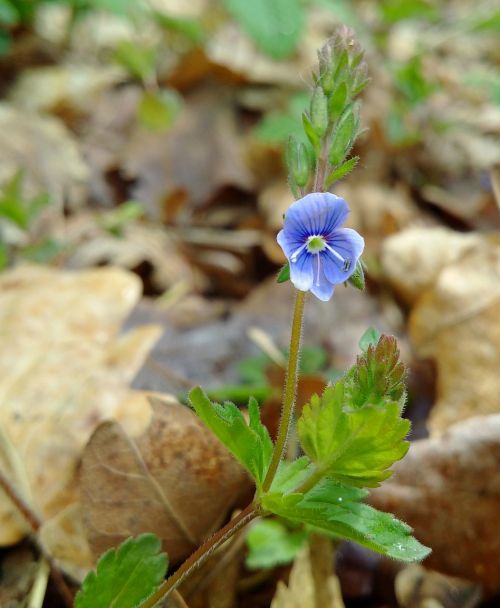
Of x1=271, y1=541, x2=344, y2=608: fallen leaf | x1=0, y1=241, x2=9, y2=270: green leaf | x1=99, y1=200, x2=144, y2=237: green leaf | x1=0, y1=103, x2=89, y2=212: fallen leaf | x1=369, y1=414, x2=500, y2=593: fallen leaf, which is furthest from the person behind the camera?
x1=0, y1=103, x2=89, y2=212: fallen leaf

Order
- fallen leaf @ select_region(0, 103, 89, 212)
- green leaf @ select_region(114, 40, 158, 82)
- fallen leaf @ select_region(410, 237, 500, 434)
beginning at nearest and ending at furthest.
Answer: fallen leaf @ select_region(410, 237, 500, 434)
fallen leaf @ select_region(0, 103, 89, 212)
green leaf @ select_region(114, 40, 158, 82)

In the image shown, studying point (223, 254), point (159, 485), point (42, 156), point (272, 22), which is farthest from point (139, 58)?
point (159, 485)

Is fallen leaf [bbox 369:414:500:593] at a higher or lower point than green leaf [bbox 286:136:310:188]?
lower

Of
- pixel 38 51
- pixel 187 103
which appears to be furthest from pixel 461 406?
pixel 38 51

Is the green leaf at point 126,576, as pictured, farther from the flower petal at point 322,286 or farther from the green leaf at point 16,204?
the green leaf at point 16,204

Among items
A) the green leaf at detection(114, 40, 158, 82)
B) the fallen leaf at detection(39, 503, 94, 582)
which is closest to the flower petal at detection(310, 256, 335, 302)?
the fallen leaf at detection(39, 503, 94, 582)

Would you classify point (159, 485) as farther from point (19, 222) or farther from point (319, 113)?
point (19, 222)

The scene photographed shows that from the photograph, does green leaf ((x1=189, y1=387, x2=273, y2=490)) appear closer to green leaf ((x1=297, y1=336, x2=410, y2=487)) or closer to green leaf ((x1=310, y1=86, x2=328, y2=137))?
green leaf ((x1=297, y1=336, x2=410, y2=487))
